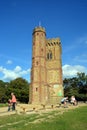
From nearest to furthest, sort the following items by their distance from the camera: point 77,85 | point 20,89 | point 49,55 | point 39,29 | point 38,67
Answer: point 38,67, point 39,29, point 49,55, point 20,89, point 77,85

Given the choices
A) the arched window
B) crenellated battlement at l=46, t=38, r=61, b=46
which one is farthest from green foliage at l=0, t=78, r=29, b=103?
crenellated battlement at l=46, t=38, r=61, b=46

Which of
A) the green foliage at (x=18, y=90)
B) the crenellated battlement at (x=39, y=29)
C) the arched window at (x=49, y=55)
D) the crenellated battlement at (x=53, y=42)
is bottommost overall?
the green foliage at (x=18, y=90)

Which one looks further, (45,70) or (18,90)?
(18,90)

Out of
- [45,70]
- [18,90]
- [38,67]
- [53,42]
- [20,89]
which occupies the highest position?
[53,42]

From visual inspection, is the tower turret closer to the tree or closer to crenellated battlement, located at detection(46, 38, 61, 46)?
crenellated battlement, located at detection(46, 38, 61, 46)

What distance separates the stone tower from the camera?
201 feet

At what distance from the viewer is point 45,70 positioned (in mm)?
64750

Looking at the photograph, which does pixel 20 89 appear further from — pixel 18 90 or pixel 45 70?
pixel 45 70

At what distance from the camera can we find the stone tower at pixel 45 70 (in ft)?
201

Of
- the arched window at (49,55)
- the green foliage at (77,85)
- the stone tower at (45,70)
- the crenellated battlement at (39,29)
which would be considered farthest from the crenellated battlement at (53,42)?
the green foliage at (77,85)

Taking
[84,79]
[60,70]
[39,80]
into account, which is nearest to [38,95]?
[39,80]

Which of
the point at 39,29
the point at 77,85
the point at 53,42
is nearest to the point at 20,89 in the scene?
the point at 53,42

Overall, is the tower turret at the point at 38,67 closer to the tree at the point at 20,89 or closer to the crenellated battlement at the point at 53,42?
the crenellated battlement at the point at 53,42

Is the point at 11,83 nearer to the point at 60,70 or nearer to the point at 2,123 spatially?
the point at 60,70
